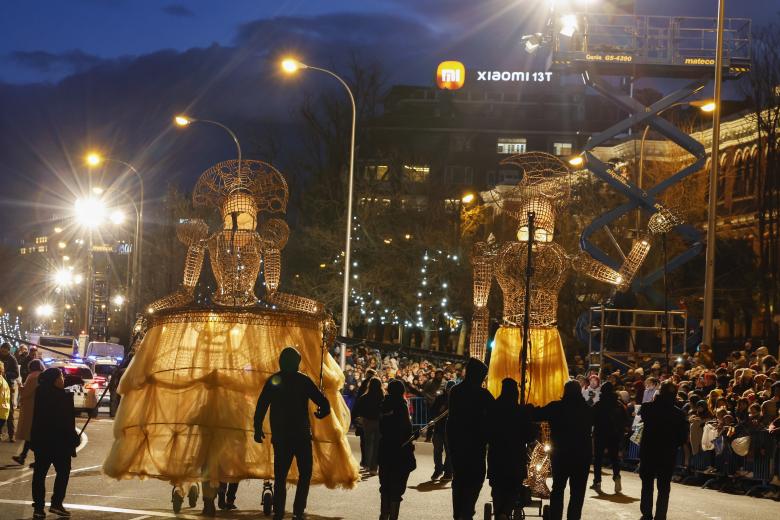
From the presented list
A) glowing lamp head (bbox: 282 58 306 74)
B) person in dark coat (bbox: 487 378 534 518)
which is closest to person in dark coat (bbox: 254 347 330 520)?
person in dark coat (bbox: 487 378 534 518)

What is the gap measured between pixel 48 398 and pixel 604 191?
1513 inches

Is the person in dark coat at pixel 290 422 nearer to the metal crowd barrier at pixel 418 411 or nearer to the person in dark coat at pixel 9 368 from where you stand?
the person in dark coat at pixel 9 368

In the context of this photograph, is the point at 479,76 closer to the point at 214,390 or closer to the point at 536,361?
the point at 536,361

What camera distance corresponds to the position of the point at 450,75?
388ft

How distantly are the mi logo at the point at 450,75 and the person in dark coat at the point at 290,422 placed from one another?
106518mm

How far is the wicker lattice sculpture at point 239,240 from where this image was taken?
52.6 feet

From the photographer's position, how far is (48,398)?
45.1ft

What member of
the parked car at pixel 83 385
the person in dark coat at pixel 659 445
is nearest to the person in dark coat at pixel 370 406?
the person in dark coat at pixel 659 445

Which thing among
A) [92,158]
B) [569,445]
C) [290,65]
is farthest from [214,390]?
[92,158]

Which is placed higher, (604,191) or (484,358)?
(604,191)

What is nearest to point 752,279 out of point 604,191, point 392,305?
point 604,191

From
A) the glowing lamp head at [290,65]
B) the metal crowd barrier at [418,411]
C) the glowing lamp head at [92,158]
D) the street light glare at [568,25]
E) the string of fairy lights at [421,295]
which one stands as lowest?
the metal crowd barrier at [418,411]

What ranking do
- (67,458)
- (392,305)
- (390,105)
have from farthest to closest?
(390,105)
(392,305)
(67,458)

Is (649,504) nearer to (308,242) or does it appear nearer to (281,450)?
(281,450)
